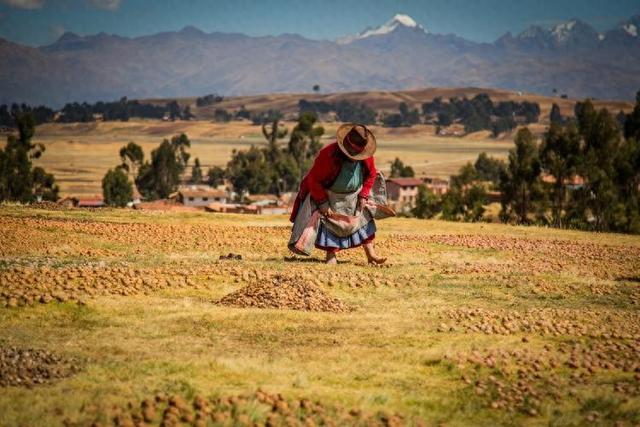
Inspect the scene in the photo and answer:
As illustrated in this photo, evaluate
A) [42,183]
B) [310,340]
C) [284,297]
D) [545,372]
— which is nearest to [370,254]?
[284,297]

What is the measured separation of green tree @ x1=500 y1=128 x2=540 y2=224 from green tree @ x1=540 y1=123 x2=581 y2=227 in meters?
1.27

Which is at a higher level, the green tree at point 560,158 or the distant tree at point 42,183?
the green tree at point 560,158

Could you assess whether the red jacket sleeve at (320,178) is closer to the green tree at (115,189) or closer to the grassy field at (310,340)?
the grassy field at (310,340)

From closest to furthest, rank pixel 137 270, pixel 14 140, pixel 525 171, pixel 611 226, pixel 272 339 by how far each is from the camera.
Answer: pixel 272 339 < pixel 137 270 < pixel 611 226 < pixel 525 171 < pixel 14 140

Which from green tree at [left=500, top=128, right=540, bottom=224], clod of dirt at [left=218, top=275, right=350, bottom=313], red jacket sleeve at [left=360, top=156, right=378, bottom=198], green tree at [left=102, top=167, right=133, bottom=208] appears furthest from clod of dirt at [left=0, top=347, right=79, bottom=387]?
green tree at [left=102, top=167, right=133, bottom=208]

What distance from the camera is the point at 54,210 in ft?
120

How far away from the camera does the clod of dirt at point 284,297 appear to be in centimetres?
1661

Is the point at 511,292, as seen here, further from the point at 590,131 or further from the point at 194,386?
the point at 590,131

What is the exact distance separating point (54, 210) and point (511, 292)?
23.6 m

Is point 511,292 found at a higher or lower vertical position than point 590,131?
lower

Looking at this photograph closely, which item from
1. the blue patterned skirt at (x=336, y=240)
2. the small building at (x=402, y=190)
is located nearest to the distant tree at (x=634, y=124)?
the blue patterned skirt at (x=336, y=240)

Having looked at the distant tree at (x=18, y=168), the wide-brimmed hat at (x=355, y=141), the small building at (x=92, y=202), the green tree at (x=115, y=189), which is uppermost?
the wide-brimmed hat at (x=355, y=141)

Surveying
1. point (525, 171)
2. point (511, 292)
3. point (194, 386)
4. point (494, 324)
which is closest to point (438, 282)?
point (511, 292)

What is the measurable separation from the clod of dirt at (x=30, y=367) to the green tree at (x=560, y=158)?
47.9 meters
